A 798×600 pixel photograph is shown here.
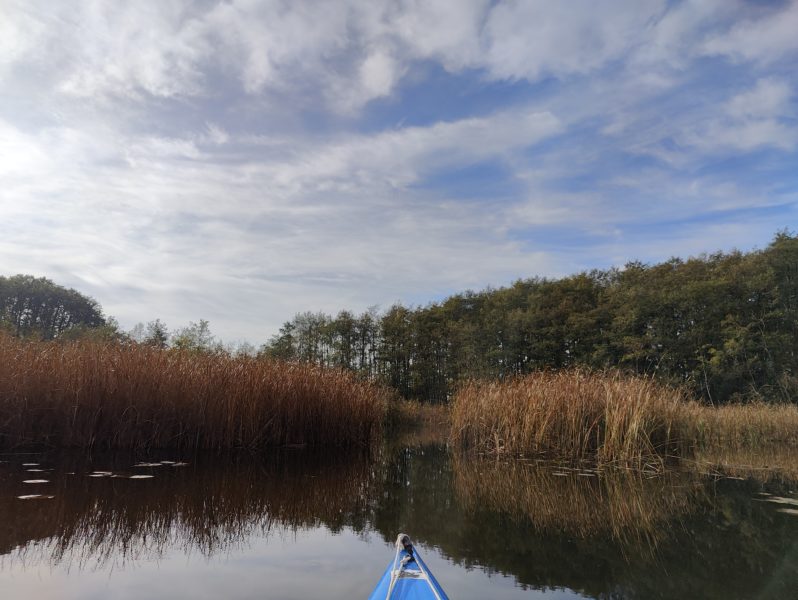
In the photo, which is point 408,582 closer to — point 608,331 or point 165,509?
point 165,509

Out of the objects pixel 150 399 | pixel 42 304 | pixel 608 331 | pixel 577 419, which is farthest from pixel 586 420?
pixel 42 304

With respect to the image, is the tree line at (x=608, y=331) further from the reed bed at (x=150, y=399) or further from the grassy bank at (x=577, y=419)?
the reed bed at (x=150, y=399)

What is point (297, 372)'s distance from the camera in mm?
10328

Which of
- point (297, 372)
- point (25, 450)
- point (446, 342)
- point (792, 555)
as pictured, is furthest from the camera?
point (446, 342)

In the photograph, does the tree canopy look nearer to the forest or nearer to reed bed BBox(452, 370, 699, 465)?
the forest

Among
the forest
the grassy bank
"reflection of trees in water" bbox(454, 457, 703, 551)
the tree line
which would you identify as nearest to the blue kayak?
"reflection of trees in water" bbox(454, 457, 703, 551)

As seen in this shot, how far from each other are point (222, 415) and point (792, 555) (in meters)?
7.73

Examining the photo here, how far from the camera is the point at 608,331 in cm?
2423

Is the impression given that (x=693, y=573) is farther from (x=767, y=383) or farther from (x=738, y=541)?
(x=767, y=383)

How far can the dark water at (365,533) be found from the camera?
10.1 ft

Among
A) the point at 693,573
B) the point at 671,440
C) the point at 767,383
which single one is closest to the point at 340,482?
the point at 693,573

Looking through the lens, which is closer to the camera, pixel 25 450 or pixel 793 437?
pixel 25 450

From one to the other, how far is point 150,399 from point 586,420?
737cm

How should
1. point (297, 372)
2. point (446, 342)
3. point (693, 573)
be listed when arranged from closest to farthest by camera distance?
point (693, 573)
point (297, 372)
point (446, 342)
